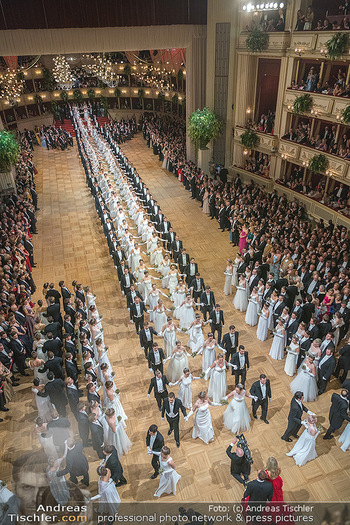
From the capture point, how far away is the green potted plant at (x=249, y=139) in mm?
16281

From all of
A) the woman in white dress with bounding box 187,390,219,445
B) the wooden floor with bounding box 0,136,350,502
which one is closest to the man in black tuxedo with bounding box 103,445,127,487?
the wooden floor with bounding box 0,136,350,502

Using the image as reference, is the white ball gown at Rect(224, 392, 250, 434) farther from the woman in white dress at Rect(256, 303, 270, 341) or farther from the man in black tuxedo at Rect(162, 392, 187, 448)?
the woman in white dress at Rect(256, 303, 270, 341)

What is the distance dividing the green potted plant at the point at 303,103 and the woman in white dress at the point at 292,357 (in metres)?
9.39

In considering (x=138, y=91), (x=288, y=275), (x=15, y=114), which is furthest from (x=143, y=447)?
(x=138, y=91)

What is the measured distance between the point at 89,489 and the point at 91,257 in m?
8.06

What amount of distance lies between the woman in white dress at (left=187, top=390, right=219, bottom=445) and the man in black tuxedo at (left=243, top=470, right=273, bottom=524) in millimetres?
1527

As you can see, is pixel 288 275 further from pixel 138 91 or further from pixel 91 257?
pixel 138 91

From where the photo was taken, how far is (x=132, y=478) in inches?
248

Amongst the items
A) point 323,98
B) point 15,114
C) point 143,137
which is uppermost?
point 323,98

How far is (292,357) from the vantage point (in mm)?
7945

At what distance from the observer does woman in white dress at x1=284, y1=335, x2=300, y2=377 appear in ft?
25.4

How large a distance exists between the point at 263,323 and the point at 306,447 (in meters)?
3.17

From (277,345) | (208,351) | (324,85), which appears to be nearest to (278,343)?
(277,345)

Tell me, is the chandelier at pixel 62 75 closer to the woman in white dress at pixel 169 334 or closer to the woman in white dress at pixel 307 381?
the woman in white dress at pixel 169 334
